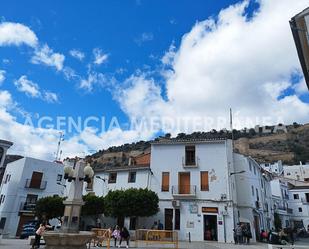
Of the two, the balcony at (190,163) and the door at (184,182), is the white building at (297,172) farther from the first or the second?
the door at (184,182)

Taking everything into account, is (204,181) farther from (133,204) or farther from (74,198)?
(74,198)

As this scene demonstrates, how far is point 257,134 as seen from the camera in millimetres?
119938

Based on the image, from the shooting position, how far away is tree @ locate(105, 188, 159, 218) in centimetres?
2389

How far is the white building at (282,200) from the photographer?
4297 cm

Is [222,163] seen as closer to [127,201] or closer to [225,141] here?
[225,141]

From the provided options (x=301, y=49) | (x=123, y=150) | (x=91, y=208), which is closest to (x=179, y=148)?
(x=91, y=208)

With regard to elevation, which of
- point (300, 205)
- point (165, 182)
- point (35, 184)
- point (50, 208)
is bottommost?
point (50, 208)

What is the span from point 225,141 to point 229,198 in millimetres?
5319

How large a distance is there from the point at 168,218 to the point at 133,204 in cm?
393

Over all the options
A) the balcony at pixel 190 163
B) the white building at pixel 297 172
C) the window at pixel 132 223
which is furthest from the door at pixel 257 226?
the white building at pixel 297 172

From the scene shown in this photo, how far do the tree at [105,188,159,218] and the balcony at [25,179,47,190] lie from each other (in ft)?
48.5

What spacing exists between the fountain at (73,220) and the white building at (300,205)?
158ft

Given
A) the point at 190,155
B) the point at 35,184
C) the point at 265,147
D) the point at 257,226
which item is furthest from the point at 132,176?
the point at 265,147

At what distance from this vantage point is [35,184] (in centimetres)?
3516
